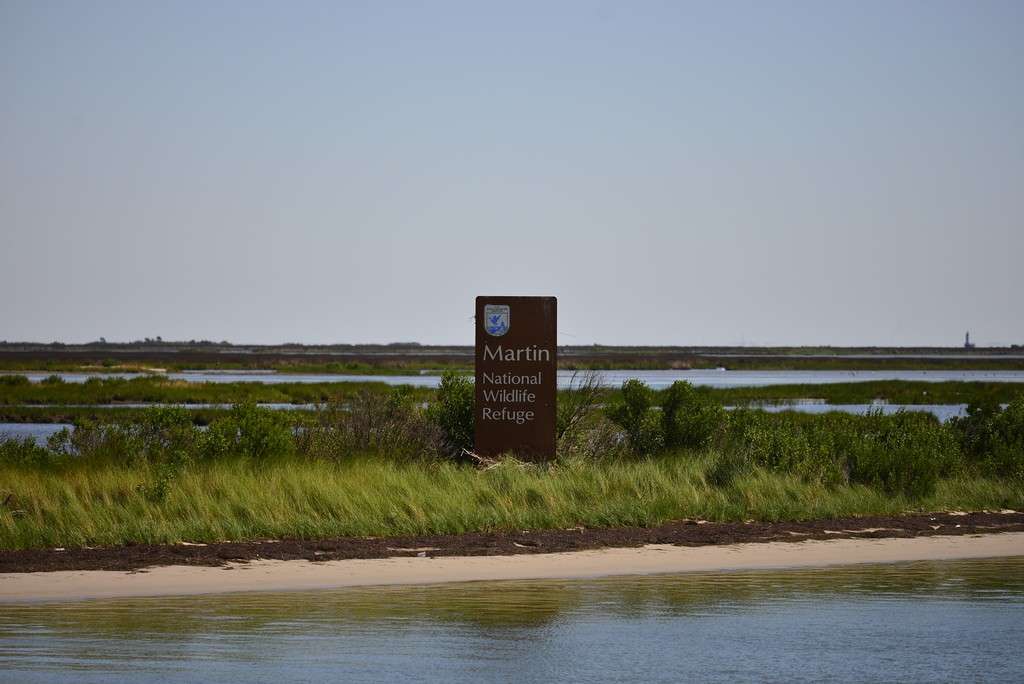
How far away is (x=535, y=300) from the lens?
802 inches

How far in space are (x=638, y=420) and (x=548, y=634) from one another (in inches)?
505

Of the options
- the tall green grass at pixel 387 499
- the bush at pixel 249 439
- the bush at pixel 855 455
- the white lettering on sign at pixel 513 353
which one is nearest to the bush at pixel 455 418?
the tall green grass at pixel 387 499

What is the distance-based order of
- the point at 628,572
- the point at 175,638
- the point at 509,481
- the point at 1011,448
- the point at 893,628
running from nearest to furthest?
1. the point at 175,638
2. the point at 893,628
3. the point at 628,572
4. the point at 509,481
5. the point at 1011,448

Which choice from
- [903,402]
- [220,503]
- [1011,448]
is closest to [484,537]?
[220,503]

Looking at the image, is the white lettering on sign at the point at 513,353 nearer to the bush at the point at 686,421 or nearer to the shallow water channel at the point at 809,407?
the bush at the point at 686,421

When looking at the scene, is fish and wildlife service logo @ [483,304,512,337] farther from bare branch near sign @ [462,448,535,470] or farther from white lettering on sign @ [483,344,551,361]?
bare branch near sign @ [462,448,535,470]

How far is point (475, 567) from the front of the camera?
49.4 ft

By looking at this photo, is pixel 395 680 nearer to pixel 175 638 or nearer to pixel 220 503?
pixel 175 638

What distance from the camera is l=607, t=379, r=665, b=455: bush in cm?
2355

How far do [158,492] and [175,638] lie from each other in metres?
6.45

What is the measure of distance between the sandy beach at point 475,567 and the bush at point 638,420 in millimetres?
6359

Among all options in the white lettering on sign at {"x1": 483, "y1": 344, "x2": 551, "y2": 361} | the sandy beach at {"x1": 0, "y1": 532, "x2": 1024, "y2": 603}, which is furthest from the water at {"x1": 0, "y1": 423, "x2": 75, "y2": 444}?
the sandy beach at {"x1": 0, "y1": 532, "x2": 1024, "y2": 603}

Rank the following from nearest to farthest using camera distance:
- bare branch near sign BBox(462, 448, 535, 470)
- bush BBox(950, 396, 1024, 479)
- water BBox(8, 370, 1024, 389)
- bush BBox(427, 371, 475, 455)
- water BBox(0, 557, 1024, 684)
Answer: water BBox(0, 557, 1024, 684)
bare branch near sign BBox(462, 448, 535, 470)
bush BBox(427, 371, 475, 455)
bush BBox(950, 396, 1024, 479)
water BBox(8, 370, 1024, 389)

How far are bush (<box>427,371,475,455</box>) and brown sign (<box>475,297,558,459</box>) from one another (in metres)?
1.51
